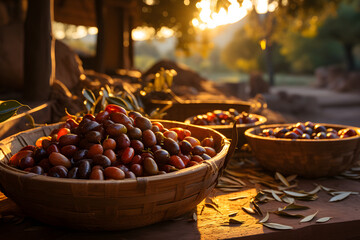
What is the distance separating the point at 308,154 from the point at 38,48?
2900 mm

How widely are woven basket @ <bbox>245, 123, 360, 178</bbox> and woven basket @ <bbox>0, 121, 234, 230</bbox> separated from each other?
824 mm

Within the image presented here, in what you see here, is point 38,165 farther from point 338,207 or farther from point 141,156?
point 338,207

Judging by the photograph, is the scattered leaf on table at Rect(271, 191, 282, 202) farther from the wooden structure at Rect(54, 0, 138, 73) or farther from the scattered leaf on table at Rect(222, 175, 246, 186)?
the wooden structure at Rect(54, 0, 138, 73)

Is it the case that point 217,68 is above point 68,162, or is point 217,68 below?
below

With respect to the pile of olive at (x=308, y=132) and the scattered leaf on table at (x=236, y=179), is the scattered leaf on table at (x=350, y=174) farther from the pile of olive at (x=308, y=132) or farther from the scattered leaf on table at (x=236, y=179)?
the scattered leaf on table at (x=236, y=179)

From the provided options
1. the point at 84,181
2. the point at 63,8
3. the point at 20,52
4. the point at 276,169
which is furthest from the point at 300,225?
the point at 63,8

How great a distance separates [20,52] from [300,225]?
4325 millimetres

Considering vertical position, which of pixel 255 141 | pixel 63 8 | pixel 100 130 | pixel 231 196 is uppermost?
pixel 63 8

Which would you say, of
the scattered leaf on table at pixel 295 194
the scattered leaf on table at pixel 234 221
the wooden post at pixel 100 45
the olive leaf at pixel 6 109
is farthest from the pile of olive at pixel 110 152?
the wooden post at pixel 100 45

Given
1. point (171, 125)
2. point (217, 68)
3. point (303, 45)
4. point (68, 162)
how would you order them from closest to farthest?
point (68, 162) < point (171, 125) < point (303, 45) < point (217, 68)

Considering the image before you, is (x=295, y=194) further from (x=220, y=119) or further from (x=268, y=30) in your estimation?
(x=268, y=30)

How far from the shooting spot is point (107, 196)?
4.53 ft

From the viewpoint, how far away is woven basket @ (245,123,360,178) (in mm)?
2242

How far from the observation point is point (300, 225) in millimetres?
1693
